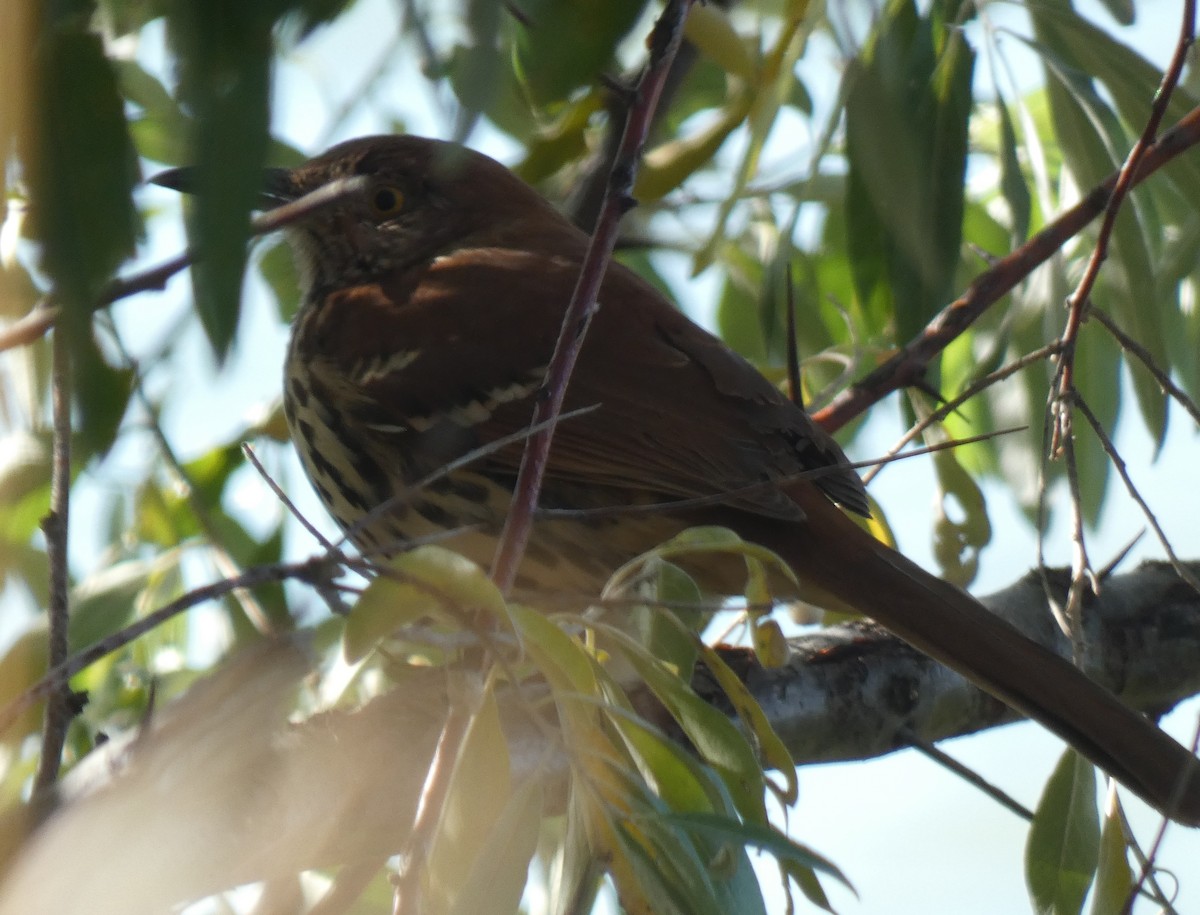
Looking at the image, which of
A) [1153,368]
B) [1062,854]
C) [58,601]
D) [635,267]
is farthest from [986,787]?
[635,267]

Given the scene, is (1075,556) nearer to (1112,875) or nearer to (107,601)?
(1112,875)

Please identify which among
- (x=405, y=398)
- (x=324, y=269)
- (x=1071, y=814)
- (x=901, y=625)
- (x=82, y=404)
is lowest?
(x=82, y=404)

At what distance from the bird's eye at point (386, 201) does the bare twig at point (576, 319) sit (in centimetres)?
167

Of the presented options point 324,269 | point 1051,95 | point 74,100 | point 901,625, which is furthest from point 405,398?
point 74,100

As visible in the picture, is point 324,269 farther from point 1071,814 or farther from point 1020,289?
point 1071,814

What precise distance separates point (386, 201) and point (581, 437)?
902mm

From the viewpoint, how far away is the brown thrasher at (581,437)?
210 centimetres

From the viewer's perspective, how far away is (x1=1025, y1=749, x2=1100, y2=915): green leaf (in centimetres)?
173

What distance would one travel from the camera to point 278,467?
261 cm

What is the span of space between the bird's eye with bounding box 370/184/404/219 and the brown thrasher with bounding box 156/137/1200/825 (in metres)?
→ 0.18

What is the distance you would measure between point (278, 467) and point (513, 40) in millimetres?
1309

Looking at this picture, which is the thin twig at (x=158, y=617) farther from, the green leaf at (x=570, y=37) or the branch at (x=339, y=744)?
the green leaf at (x=570, y=37)

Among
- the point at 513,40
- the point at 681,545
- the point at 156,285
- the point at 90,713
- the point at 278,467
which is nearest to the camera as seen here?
the point at 156,285

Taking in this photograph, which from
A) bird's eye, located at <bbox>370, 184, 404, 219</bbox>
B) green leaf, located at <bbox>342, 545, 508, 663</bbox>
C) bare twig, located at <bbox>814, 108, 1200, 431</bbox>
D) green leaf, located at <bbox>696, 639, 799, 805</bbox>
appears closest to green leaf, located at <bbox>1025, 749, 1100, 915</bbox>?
green leaf, located at <bbox>696, 639, 799, 805</bbox>
